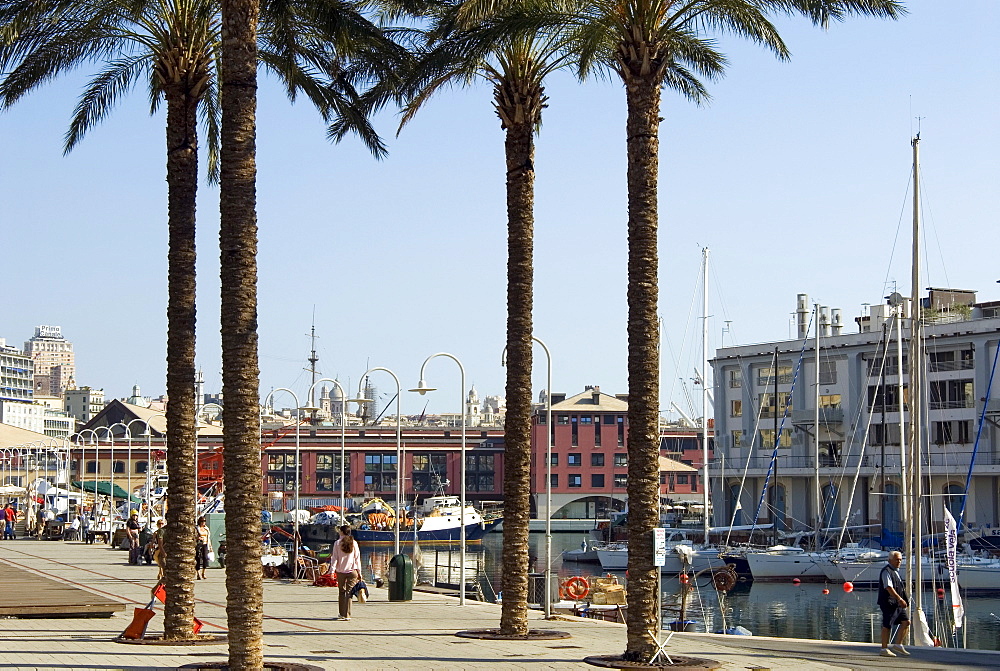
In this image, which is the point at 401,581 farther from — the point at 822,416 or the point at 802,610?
the point at 822,416

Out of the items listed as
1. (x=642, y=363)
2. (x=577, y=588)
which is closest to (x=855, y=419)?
(x=577, y=588)

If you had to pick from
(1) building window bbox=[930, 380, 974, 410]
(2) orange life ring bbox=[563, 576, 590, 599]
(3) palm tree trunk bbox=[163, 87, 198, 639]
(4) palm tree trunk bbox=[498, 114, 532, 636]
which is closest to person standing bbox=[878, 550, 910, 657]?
(4) palm tree trunk bbox=[498, 114, 532, 636]

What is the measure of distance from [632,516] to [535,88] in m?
7.69

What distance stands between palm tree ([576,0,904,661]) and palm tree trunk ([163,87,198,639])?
6.73 metres

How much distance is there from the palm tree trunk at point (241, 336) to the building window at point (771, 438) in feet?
262

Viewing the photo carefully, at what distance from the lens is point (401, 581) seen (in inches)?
1171

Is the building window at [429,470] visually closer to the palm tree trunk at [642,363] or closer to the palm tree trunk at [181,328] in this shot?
the palm tree trunk at [181,328]

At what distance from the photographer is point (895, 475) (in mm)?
81188

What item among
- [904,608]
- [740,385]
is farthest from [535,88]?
[740,385]

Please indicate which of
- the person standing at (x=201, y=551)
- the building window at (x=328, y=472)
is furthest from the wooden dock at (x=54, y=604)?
the building window at (x=328, y=472)

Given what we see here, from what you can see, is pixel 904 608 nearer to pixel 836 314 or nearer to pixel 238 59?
pixel 238 59

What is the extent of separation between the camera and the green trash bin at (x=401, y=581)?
29719mm

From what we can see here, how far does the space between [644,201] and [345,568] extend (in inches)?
415

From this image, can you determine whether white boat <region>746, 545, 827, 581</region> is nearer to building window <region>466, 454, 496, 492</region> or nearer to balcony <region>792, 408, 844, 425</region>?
balcony <region>792, 408, 844, 425</region>
